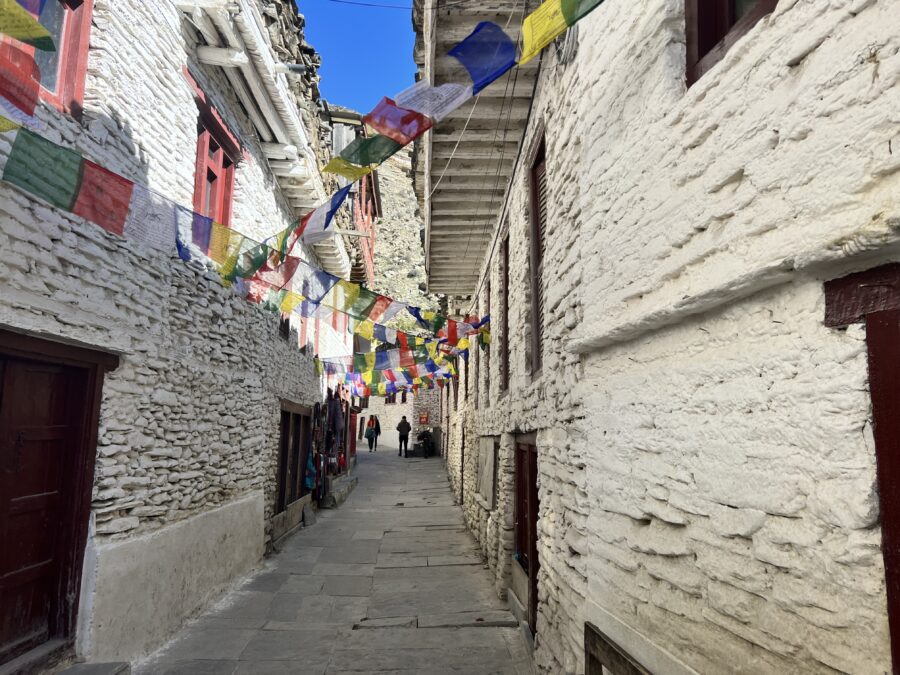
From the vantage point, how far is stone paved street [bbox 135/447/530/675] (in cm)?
515

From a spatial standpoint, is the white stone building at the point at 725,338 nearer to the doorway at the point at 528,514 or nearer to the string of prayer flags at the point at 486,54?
the string of prayer flags at the point at 486,54

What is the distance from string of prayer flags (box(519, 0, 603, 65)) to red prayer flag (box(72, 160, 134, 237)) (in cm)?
261

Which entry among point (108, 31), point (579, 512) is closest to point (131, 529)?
point (579, 512)

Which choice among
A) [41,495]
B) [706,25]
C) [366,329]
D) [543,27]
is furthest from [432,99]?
[366,329]

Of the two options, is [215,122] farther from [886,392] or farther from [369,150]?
[886,392]

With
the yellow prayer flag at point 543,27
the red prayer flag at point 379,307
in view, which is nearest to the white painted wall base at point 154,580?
the red prayer flag at point 379,307

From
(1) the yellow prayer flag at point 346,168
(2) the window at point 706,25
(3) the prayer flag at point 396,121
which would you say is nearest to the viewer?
(2) the window at point 706,25

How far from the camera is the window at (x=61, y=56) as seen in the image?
357 centimetres

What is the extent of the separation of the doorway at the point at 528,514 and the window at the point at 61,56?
460 cm

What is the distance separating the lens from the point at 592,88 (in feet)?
12.6

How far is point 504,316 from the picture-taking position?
320 inches

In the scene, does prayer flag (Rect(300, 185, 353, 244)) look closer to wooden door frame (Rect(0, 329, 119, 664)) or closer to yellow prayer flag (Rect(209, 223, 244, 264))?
yellow prayer flag (Rect(209, 223, 244, 264))

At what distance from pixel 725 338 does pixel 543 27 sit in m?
1.96

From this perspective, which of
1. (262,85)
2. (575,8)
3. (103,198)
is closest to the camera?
(575,8)
